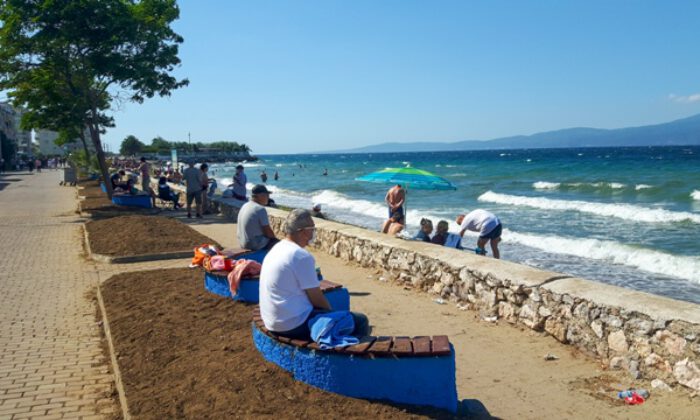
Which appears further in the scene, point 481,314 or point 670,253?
point 670,253

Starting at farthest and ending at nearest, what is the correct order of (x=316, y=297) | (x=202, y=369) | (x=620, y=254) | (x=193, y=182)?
(x=193, y=182)
(x=620, y=254)
(x=202, y=369)
(x=316, y=297)

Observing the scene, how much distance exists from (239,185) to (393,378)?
13324mm

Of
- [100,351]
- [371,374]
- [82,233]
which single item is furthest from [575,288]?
[82,233]

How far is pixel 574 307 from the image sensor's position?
5.00 meters

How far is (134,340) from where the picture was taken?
5.26 meters

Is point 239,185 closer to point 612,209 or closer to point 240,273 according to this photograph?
point 240,273

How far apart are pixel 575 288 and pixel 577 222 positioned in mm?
16169

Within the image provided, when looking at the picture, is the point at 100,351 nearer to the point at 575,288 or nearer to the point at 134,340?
the point at 134,340

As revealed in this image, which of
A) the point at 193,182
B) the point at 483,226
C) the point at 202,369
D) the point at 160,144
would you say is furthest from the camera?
the point at 160,144

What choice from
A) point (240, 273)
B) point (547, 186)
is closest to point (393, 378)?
point (240, 273)

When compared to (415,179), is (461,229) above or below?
below

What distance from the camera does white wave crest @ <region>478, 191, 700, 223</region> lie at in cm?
2012

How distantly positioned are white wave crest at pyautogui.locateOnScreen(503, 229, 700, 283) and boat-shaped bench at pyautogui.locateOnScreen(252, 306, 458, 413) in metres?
9.27

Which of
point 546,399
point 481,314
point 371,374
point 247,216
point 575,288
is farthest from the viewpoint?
point 247,216
